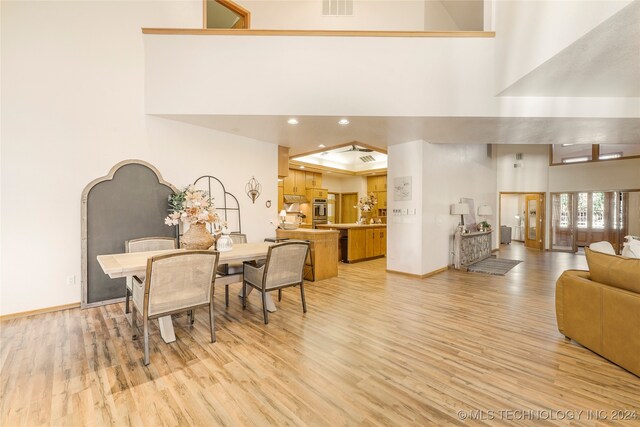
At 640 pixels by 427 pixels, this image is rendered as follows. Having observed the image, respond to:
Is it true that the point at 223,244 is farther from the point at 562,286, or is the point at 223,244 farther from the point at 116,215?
the point at 562,286

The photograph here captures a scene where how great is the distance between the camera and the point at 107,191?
3.73 m

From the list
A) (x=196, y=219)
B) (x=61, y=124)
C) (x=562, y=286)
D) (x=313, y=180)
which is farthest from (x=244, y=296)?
(x=313, y=180)

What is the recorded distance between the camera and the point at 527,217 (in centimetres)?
1020

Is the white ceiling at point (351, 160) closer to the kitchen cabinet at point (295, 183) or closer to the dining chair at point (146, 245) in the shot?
the kitchen cabinet at point (295, 183)

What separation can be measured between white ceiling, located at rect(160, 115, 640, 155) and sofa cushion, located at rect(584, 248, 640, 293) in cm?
220

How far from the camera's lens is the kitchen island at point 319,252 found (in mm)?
4961

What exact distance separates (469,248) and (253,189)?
16.3ft

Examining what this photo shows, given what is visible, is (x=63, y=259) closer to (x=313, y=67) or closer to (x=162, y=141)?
(x=162, y=141)

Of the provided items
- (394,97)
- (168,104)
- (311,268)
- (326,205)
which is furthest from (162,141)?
(326,205)

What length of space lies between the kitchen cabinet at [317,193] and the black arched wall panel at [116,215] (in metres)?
5.03

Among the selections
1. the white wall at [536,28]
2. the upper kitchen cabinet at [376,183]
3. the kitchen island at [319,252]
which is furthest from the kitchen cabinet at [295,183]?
the white wall at [536,28]

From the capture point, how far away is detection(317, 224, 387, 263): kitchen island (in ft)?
21.8

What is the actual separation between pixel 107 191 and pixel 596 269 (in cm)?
541

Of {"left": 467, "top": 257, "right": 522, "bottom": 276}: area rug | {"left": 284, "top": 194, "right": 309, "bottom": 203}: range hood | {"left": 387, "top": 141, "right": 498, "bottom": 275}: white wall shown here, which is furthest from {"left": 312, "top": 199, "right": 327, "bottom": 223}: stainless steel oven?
{"left": 467, "top": 257, "right": 522, "bottom": 276}: area rug
